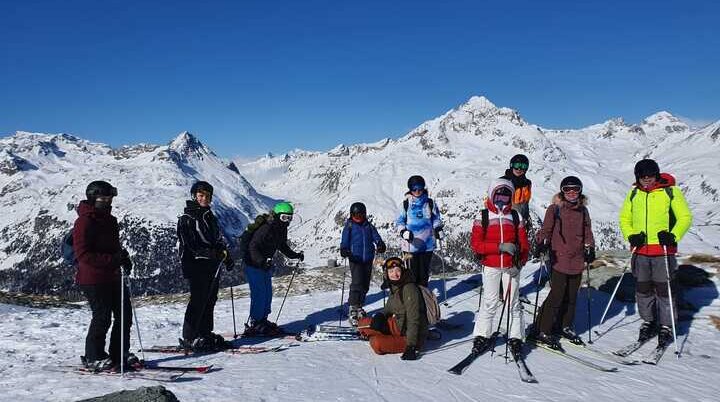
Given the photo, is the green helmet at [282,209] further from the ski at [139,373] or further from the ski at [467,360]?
the ski at [467,360]

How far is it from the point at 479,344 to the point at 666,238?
4.24 meters

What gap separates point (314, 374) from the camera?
8125mm

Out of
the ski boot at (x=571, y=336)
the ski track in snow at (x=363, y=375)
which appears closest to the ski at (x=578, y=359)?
the ski track in snow at (x=363, y=375)

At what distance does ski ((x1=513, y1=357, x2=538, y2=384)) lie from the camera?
789 centimetres

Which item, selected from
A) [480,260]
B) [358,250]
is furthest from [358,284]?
[480,260]

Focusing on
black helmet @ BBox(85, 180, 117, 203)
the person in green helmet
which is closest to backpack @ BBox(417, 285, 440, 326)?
the person in green helmet

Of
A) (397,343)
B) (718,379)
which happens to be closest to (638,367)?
(718,379)

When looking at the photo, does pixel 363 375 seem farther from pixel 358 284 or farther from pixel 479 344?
pixel 358 284

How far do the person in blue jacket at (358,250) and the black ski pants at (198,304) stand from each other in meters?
3.69

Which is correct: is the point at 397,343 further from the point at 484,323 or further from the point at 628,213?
the point at 628,213

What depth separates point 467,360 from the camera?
8.68 metres

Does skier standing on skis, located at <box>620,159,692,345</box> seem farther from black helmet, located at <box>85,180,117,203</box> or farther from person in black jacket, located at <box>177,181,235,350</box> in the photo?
black helmet, located at <box>85,180,117,203</box>

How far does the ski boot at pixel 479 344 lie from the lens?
894cm

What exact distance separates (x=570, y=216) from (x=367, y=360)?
5.09 m
